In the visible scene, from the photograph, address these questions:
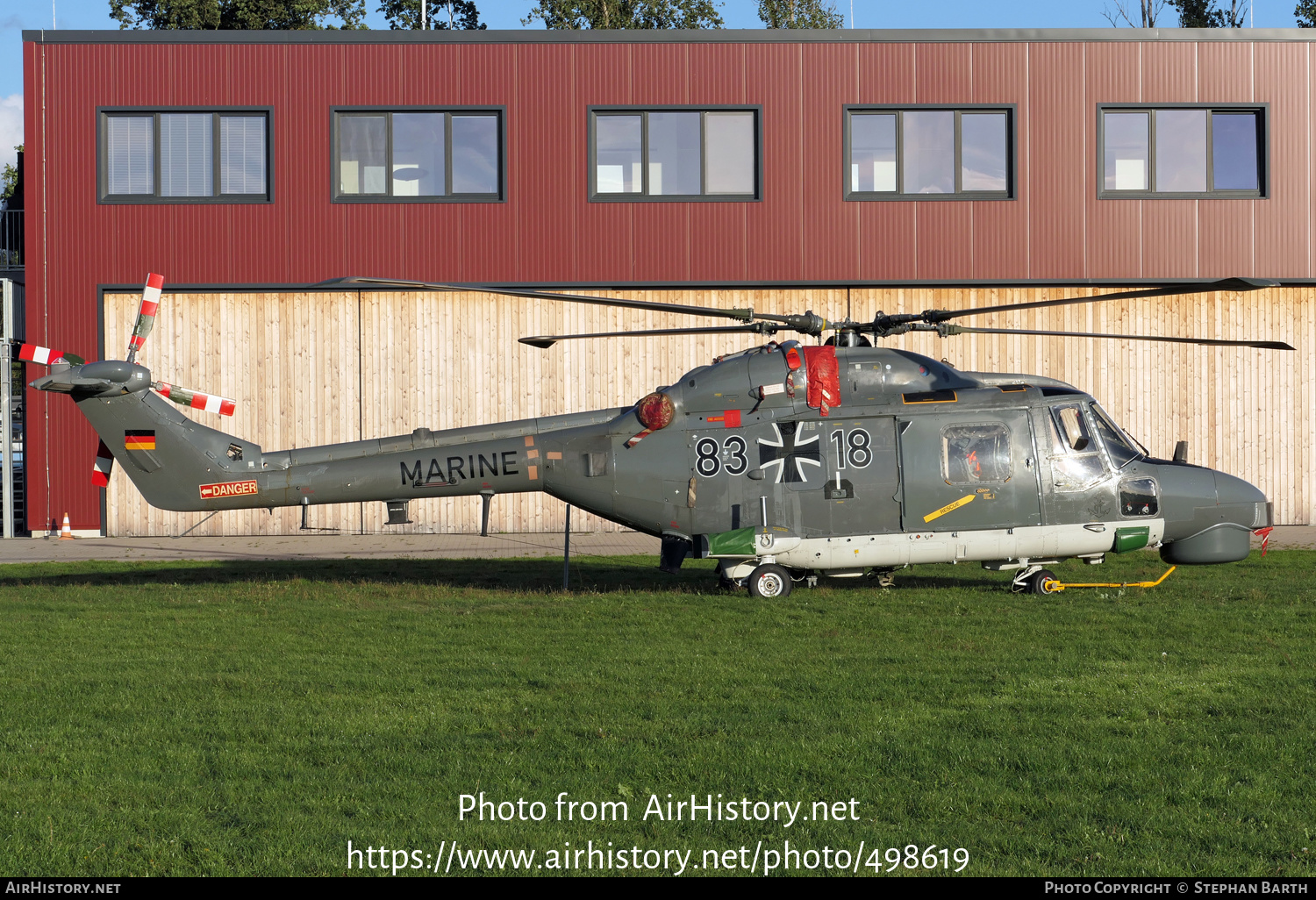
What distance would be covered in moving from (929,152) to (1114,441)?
11.3 metres

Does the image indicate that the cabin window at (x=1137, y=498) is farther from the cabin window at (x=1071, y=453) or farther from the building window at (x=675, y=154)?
the building window at (x=675, y=154)

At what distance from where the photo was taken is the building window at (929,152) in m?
24.0

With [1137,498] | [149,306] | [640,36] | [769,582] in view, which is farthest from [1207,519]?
[640,36]

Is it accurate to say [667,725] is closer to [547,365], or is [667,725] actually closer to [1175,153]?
[547,365]

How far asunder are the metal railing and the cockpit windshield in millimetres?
25092

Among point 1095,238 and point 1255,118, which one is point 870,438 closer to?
point 1095,238

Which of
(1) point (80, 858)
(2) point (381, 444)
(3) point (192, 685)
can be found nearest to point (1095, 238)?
(2) point (381, 444)

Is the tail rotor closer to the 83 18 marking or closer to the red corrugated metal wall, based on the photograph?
the 83 18 marking

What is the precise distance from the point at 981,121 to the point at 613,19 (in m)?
38.4

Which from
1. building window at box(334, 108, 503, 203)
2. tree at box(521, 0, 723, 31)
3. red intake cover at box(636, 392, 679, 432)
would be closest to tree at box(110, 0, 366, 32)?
tree at box(521, 0, 723, 31)

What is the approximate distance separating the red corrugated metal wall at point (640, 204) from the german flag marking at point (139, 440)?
10.3 metres

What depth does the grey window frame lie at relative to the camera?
78.5ft

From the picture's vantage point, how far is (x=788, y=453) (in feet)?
47.1

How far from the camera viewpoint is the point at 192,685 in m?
9.85
